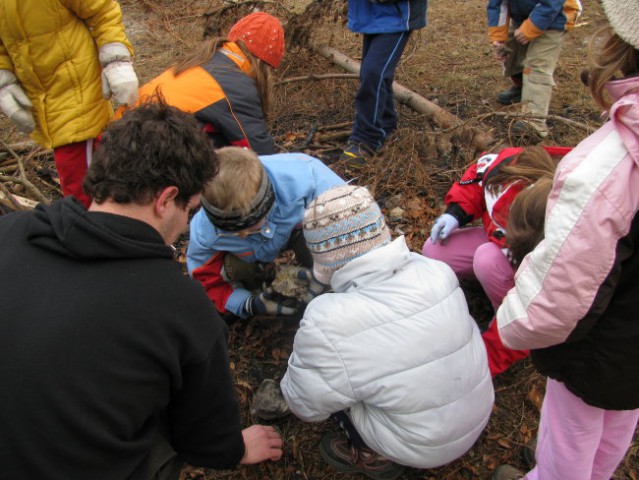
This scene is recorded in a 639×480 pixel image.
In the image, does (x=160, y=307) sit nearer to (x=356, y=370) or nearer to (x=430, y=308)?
(x=356, y=370)

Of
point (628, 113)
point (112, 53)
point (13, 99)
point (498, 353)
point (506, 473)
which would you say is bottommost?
point (506, 473)

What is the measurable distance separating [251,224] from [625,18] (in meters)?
1.57

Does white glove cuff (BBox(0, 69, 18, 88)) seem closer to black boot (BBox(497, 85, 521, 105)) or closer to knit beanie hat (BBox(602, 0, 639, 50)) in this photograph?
knit beanie hat (BBox(602, 0, 639, 50))

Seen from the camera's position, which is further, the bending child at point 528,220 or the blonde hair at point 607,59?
the bending child at point 528,220

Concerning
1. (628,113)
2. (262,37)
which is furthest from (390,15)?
(628,113)

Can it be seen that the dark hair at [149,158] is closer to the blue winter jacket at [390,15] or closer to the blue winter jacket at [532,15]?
the blue winter jacket at [390,15]

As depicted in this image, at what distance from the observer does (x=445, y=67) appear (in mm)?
5633

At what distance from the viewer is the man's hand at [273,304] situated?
2605 mm

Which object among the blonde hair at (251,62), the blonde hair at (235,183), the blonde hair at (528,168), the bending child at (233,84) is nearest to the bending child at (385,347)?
the blonde hair at (235,183)

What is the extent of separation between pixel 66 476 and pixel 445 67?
18.5 feet

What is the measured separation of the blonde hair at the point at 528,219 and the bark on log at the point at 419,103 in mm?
1939

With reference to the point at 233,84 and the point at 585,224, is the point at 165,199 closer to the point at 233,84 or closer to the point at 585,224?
the point at 585,224

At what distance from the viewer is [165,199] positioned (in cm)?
143

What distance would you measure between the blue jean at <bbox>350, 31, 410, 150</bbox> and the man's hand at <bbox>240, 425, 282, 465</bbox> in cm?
254
